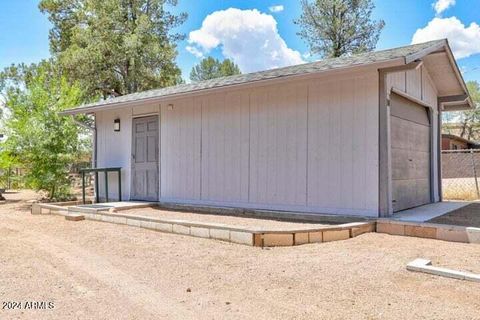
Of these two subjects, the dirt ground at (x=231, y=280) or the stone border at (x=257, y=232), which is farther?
the stone border at (x=257, y=232)

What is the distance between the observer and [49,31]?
56.9ft

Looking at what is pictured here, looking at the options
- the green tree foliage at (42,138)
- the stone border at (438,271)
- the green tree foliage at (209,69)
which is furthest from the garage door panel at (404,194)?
the green tree foliage at (209,69)

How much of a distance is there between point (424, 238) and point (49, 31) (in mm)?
17884

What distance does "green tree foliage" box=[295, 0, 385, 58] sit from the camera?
17531mm

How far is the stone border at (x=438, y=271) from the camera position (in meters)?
3.27

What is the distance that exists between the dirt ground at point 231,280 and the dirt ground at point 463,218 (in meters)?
0.82

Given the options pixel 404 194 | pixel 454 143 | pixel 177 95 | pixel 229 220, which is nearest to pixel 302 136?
pixel 229 220

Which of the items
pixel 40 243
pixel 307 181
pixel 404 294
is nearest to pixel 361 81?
pixel 307 181

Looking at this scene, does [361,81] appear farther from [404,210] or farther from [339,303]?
[339,303]

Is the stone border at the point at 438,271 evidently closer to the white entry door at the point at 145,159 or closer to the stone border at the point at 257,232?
the stone border at the point at 257,232

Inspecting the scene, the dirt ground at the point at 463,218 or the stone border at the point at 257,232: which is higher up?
the dirt ground at the point at 463,218

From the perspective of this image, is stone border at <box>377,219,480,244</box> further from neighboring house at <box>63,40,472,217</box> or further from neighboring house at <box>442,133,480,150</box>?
neighboring house at <box>442,133,480,150</box>

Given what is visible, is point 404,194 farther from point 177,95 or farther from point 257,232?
point 177,95

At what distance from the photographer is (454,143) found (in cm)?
2673
